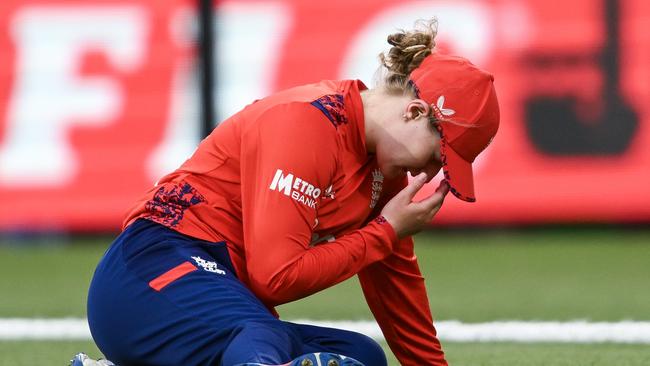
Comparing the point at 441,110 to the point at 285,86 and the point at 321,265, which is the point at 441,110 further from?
the point at 285,86

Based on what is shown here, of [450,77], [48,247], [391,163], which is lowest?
[48,247]

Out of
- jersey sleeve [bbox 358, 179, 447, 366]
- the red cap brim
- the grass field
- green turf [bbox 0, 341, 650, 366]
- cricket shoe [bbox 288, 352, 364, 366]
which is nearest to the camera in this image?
cricket shoe [bbox 288, 352, 364, 366]

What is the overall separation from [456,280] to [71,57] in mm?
2986

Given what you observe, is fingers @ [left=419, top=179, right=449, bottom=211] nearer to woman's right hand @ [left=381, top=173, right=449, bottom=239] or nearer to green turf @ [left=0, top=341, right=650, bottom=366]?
woman's right hand @ [left=381, top=173, right=449, bottom=239]

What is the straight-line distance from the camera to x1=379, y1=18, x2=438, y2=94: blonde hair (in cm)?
278

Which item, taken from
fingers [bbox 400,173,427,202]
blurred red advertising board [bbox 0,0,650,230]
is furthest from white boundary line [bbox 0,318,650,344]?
blurred red advertising board [bbox 0,0,650,230]

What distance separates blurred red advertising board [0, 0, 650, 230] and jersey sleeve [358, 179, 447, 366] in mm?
4176

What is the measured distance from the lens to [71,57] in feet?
25.2

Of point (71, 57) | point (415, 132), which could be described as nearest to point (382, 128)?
point (415, 132)

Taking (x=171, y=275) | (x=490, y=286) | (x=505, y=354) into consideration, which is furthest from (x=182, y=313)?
(x=490, y=286)

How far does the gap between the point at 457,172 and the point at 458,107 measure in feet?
0.45

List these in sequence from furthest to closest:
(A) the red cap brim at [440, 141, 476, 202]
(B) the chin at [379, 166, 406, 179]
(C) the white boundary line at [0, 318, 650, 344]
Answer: (C) the white boundary line at [0, 318, 650, 344] → (B) the chin at [379, 166, 406, 179] → (A) the red cap brim at [440, 141, 476, 202]

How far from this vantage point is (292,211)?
2.62m

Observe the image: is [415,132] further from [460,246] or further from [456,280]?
[460,246]
